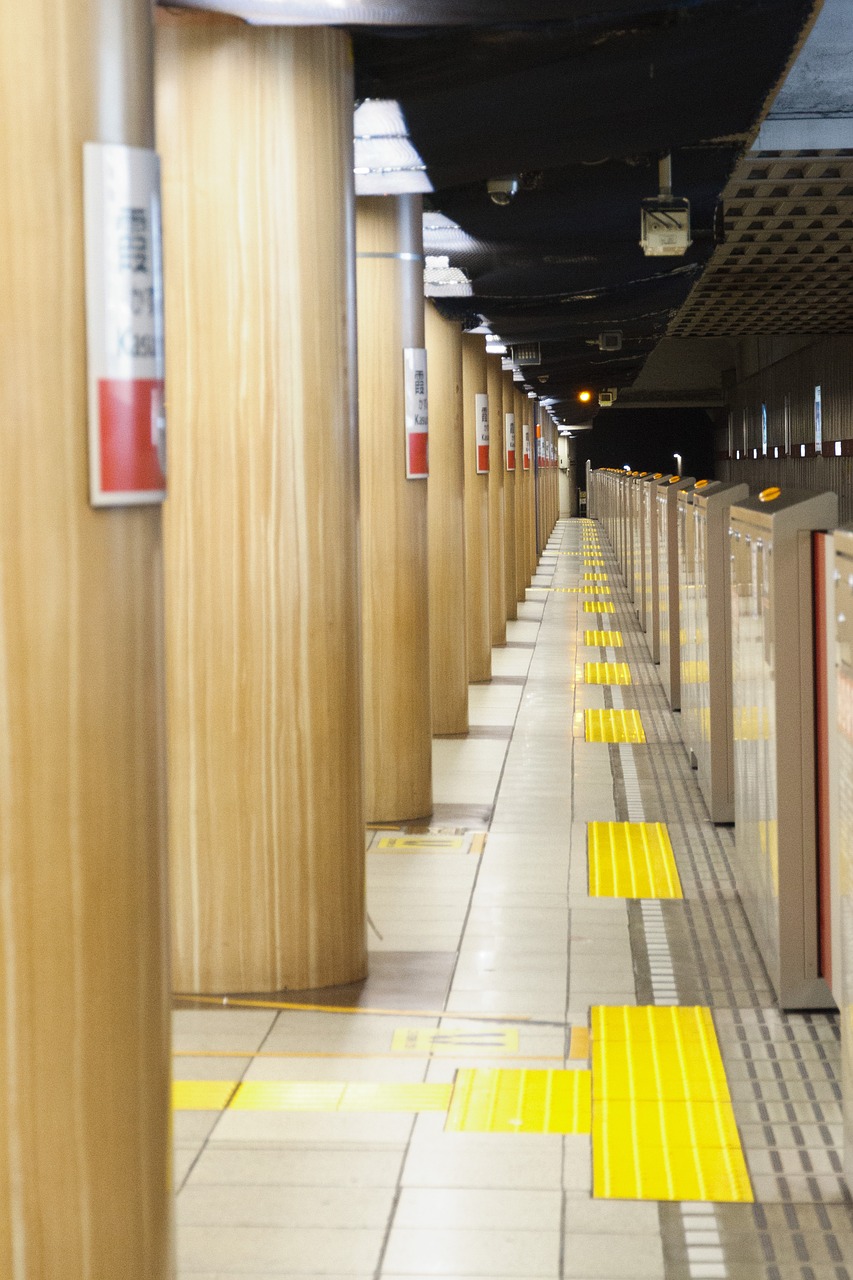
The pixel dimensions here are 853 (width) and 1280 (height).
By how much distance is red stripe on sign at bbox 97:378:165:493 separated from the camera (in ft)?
6.86

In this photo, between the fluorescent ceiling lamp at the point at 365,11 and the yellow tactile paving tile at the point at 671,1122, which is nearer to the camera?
the yellow tactile paving tile at the point at 671,1122

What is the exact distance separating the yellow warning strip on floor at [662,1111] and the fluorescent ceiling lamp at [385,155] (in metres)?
3.18

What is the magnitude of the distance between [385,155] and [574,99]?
899 mm

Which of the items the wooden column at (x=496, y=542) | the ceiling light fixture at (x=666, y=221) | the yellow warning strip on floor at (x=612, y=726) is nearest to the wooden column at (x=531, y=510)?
the wooden column at (x=496, y=542)

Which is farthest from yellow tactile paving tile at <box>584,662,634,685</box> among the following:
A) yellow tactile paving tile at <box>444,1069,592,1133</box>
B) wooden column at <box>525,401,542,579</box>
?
wooden column at <box>525,401,542,579</box>

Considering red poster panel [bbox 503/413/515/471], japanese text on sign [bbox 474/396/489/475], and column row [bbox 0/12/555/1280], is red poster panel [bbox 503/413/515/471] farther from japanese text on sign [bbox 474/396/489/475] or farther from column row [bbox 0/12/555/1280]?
column row [bbox 0/12/555/1280]

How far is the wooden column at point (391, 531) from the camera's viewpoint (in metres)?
7.19

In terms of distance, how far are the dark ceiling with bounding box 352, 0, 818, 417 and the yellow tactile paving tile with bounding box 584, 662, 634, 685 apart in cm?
373

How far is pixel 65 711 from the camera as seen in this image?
2.11m

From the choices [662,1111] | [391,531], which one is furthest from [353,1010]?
[391,531]

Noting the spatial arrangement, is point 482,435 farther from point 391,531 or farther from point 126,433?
point 126,433

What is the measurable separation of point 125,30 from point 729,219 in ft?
39.5

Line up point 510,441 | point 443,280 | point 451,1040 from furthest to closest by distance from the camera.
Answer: point 510,441, point 443,280, point 451,1040

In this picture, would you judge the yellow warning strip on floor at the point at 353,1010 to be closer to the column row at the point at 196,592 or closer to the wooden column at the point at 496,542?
the column row at the point at 196,592
